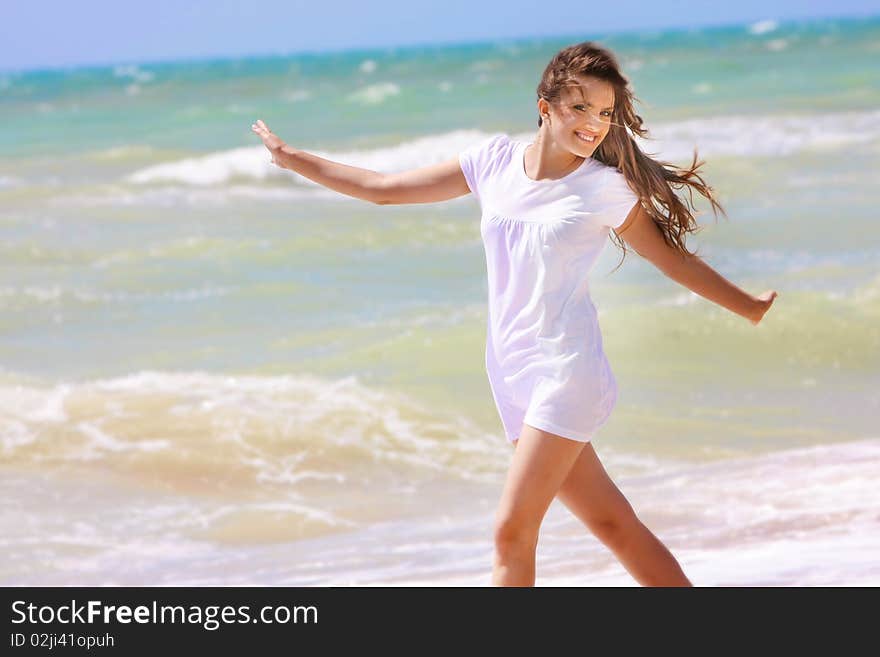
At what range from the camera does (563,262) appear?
→ 131 inches

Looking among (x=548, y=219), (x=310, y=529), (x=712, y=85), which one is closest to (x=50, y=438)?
(x=310, y=529)

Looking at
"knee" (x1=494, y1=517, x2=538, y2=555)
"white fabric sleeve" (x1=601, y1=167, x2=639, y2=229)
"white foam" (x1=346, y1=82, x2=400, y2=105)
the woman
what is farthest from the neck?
"white foam" (x1=346, y1=82, x2=400, y2=105)

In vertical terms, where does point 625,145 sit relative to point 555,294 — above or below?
above

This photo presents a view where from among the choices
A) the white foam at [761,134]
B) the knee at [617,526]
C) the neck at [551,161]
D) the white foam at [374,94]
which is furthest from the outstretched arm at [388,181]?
the white foam at [374,94]

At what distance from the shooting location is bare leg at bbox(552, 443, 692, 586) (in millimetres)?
3508

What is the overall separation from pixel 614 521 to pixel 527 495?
32 cm

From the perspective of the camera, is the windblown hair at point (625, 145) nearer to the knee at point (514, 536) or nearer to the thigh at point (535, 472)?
the thigh at point (535, 472)

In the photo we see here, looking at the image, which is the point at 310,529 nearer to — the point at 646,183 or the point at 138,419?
the point at 138,419

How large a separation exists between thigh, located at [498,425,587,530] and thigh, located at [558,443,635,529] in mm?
130

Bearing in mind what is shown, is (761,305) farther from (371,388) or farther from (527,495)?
Result: (371,388)

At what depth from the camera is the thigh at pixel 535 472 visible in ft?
10.9

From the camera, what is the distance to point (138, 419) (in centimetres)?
848

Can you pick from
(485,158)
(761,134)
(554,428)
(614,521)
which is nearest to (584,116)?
(485,158)

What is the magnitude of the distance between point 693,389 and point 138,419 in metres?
3.62
